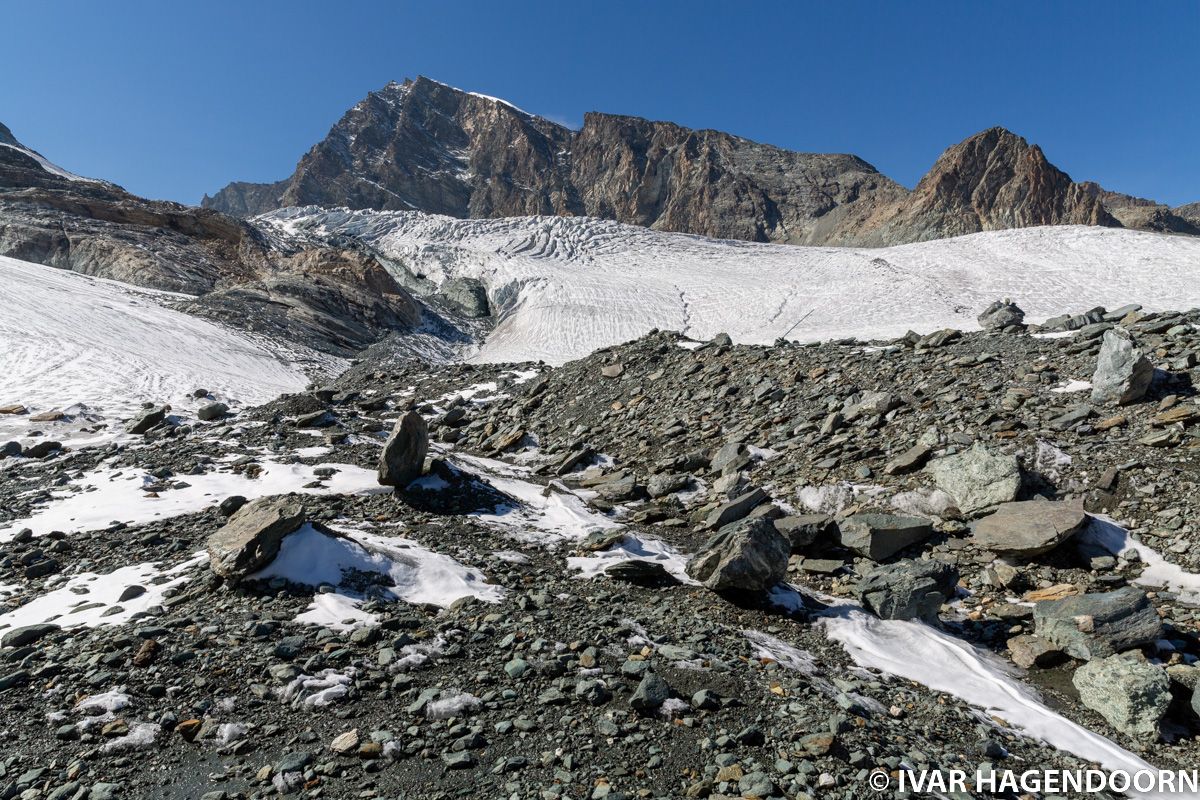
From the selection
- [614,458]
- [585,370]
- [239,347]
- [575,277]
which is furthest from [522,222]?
[614,458]

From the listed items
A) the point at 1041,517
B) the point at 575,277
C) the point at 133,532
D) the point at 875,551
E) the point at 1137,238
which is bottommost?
the point at 133,532

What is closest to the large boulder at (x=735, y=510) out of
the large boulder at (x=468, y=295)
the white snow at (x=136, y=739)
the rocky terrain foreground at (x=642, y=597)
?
the rocky terrain foreground at (x=642, y=597)

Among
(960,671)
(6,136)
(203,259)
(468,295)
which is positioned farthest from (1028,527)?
(6,136)

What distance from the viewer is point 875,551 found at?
30.9 feet

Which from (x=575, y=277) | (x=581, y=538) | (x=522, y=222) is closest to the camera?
(x=581, y=538)

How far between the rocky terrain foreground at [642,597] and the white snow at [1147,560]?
48mm

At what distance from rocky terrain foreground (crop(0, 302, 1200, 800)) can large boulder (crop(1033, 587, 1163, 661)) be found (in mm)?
40

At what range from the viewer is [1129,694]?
232 inches

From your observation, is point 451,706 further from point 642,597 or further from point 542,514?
point 542,514

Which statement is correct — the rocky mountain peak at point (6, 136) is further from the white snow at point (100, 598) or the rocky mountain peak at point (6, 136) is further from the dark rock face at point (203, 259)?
the white snow at point (100, 598)

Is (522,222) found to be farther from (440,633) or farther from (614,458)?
(440,633)

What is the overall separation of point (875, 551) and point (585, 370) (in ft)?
44.8

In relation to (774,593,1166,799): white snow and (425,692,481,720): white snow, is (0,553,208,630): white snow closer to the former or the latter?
(425,692,481,720): white snow

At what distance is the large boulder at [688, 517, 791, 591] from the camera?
8.01m
